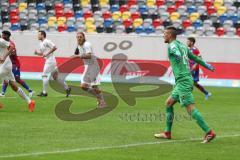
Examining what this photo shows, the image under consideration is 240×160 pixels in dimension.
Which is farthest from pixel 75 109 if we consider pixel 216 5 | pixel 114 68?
pixel 216 5

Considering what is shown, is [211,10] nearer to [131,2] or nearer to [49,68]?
[131,2]

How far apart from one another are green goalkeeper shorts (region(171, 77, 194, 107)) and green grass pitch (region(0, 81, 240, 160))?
788mm

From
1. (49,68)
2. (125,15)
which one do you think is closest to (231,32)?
(125,15)

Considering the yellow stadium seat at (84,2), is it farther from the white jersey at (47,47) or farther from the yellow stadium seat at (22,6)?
the white jersey at (47,47)

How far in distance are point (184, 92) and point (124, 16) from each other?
2476cm

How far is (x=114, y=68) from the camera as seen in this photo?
32719 mm

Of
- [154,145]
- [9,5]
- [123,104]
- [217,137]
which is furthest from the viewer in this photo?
[9,5]

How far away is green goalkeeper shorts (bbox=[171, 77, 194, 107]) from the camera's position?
1405 cm

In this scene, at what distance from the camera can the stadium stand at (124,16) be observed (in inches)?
1457

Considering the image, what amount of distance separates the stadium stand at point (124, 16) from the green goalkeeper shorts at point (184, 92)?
2210 cm

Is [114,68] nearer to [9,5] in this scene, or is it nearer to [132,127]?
[9,5]

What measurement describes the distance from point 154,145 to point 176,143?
0.53m

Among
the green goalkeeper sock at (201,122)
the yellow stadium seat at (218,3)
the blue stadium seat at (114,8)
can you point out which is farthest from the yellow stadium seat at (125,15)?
the green goalkeeper sock at (201,122)

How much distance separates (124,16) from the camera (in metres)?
38.6
